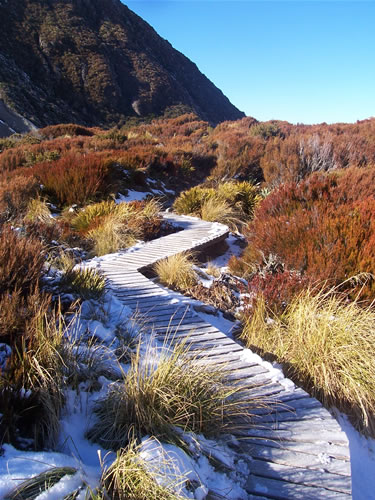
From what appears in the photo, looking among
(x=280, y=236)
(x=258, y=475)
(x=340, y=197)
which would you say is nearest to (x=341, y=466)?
(x=258, y=475)

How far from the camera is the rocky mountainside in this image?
91.0ft

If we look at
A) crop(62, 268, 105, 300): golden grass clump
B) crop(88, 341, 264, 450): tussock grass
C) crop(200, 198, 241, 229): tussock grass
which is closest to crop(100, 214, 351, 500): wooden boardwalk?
crop(88, 341, 264, 450): tussock grass

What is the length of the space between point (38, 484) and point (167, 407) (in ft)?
2.63

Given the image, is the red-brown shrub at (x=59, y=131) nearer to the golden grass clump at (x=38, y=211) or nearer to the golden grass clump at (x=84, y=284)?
the golden grass clump at (x=38, y=211)

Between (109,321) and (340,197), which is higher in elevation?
(340,197)

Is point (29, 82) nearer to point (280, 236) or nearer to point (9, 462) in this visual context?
point (280, 236)

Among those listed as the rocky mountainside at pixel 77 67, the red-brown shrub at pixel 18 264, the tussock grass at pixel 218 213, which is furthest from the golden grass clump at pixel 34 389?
the rocky mountainside at pixel 77 67

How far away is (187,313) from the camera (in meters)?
3.90

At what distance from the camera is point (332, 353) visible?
299 cm

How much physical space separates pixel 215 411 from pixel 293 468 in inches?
21.8

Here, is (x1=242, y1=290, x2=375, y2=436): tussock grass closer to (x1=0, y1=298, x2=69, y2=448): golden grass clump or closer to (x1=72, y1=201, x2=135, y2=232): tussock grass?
(x1=0, y1=298, x2=69, y2=448): golden grass clump

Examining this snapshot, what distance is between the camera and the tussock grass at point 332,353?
9.36 ft

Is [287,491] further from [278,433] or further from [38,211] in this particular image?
[38,211]

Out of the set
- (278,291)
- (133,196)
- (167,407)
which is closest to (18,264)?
(167,407)
